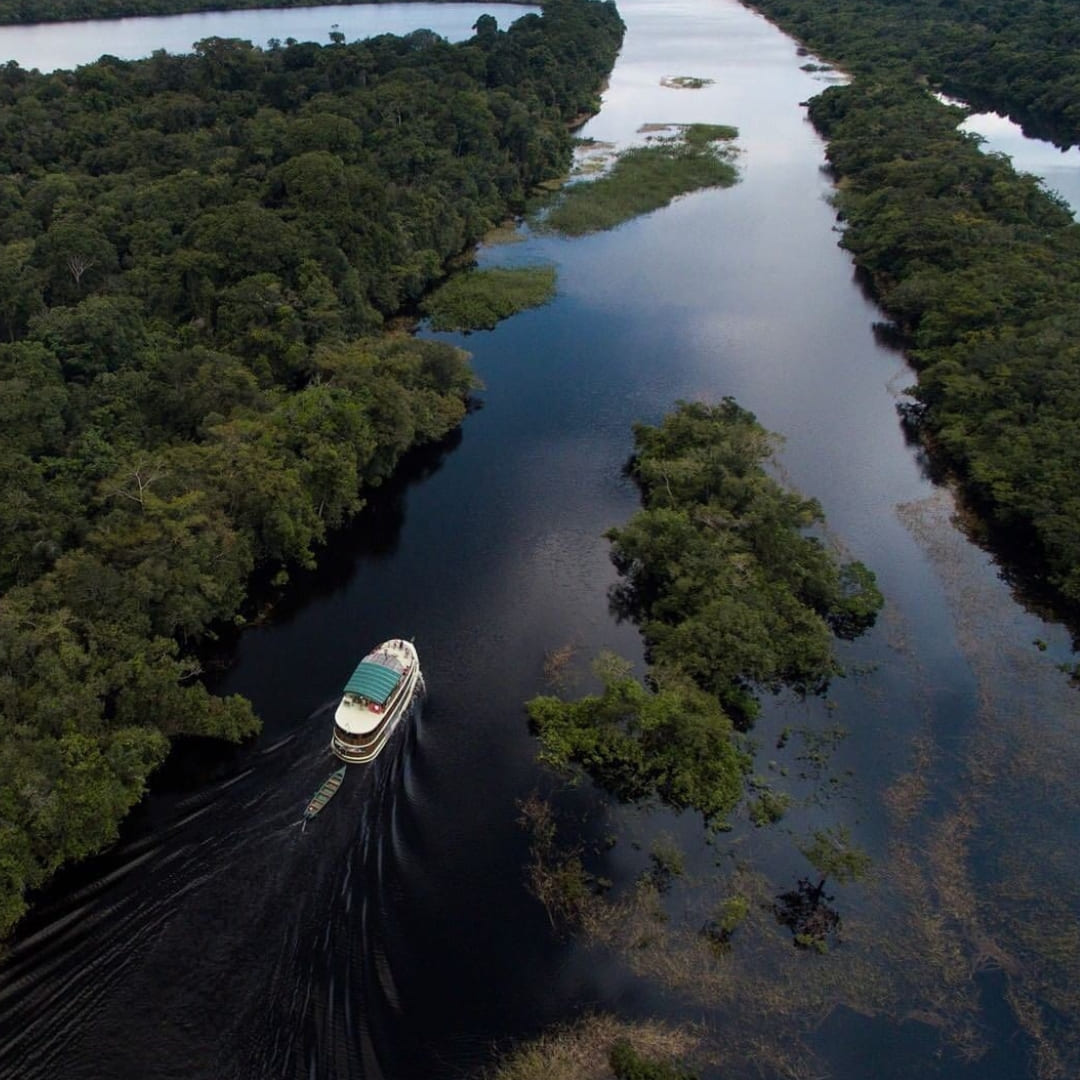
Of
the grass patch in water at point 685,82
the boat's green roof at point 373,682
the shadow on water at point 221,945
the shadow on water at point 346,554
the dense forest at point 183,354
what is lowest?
the shadow on water at point 346,554

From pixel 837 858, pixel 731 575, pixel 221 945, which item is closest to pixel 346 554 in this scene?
pixel 731 575

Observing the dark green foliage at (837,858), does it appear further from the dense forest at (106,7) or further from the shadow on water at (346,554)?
the dense forest at (106,7)

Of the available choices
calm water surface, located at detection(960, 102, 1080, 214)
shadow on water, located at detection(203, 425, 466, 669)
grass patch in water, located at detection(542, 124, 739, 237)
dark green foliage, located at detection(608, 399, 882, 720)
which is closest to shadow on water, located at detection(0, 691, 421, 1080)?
shadow on water, located at detection(203, 425, 466, 669)

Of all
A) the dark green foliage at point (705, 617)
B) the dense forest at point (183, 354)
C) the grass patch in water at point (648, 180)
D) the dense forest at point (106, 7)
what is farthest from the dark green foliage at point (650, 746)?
the dense forest at point (106, 7)

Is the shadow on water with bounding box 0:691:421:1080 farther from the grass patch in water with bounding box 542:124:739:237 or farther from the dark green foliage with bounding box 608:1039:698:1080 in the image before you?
the grass patch in water with bounding box 542:124:739:237

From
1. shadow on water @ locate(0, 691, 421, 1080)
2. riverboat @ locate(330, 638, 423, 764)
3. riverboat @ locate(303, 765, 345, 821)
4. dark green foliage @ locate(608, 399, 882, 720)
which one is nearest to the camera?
shadow on water @ locate(0, 691, 421, 1080)

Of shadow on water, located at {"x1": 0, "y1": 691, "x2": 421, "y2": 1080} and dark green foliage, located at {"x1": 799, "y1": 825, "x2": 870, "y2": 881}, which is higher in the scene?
shadow on water, located at {"x1": 0, "y1": 691, "x2": 421, "y2": 1080}

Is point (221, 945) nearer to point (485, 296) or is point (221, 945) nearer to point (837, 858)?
point (837, 858)
